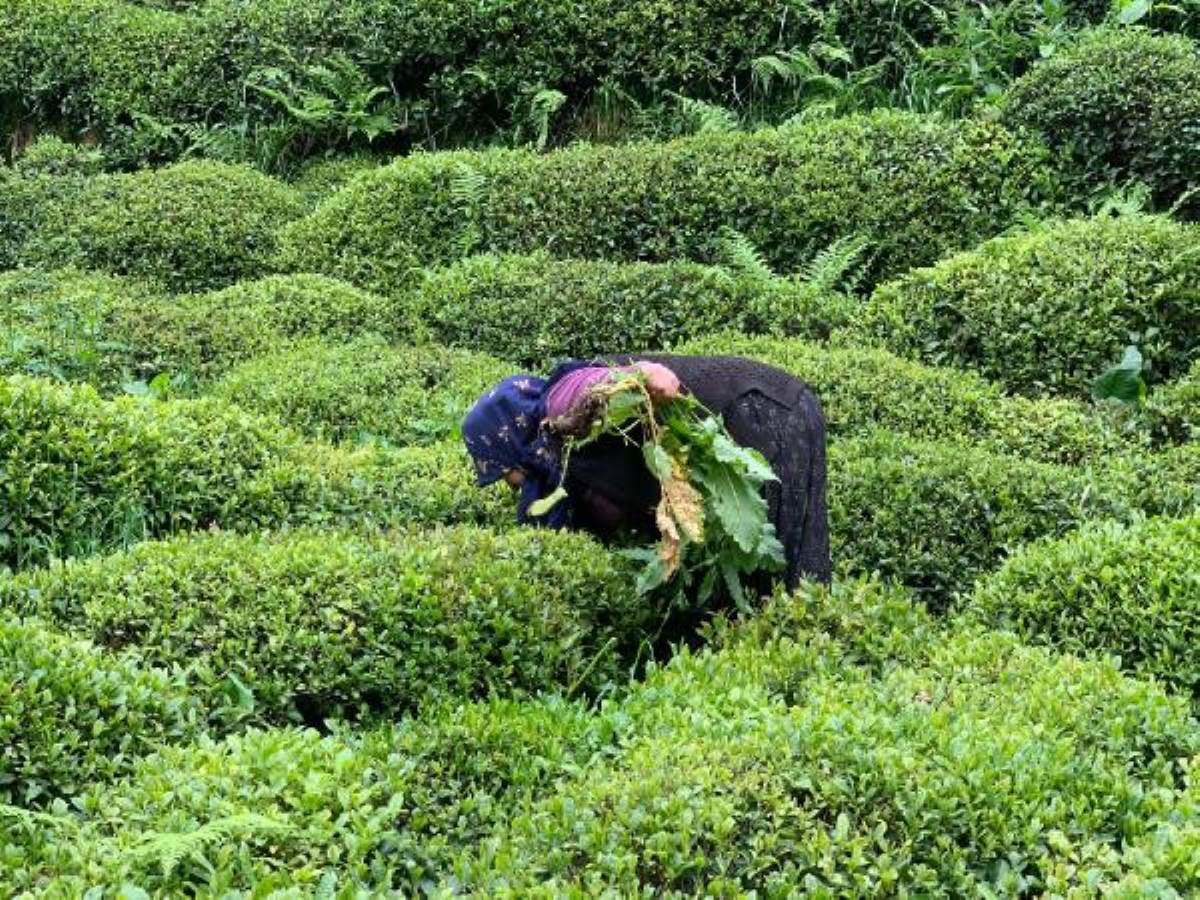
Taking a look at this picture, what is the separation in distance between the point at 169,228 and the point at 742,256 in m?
4.34

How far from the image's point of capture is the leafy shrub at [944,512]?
21.7 feet

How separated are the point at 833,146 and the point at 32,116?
8.62 m

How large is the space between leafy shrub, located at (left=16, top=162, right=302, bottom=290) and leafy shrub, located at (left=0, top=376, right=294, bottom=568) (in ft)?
15.0

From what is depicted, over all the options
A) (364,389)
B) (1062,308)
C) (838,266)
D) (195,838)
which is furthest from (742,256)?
(195,838)

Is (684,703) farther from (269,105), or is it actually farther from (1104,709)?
(269,105)

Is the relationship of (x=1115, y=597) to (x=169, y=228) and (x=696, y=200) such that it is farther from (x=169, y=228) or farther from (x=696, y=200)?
(x=169, y=228)

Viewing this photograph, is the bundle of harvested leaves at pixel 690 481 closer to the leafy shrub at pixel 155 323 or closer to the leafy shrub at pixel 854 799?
the leafy shrub at pixel 854 799

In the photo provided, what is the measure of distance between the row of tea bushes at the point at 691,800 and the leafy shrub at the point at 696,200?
5.76m

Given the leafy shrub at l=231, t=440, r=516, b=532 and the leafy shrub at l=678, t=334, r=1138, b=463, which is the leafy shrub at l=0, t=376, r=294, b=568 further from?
the leafy shrub at l=678, t=334, r=1138, b=463

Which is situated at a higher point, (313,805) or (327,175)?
(313,805)

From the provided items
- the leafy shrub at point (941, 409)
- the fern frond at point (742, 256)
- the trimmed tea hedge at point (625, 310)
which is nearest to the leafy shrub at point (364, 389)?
the trimmed tea hedge at point (625, 310)

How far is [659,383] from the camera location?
18.0ft

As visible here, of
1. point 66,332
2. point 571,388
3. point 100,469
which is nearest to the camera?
point 571,388

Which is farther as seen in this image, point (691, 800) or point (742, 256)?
point (742, 256)
